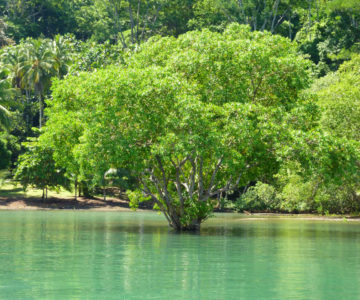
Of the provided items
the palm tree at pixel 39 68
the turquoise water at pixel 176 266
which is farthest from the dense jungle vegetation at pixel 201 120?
the palm tree at pixel 39 68

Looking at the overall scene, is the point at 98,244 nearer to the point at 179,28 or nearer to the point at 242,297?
the point at 242,297

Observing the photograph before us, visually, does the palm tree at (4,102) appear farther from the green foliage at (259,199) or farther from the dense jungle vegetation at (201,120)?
the green foliage at (259,199)

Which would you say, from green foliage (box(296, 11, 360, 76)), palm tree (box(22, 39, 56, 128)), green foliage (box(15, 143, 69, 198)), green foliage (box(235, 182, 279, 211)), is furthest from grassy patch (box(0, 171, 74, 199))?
green foliage (box(296, 11, 360, 76))

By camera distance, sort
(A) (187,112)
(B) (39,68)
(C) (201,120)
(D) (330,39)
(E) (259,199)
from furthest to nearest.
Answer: (D) (330,39)
(B) (39,68)
(E) (259,199)
(C) (201,120)
(A) (187,112)

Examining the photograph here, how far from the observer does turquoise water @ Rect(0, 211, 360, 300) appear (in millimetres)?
17703

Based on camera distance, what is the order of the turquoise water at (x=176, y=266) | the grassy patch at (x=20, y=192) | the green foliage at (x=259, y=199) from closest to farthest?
the turquoise water at (x=176, y=266) < the green foliage at (x=259, y=199) < the grassy patch at (x=20, y=192)

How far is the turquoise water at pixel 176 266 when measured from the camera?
17.7m

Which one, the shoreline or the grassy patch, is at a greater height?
the grassy patch

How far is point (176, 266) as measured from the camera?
23250 mm

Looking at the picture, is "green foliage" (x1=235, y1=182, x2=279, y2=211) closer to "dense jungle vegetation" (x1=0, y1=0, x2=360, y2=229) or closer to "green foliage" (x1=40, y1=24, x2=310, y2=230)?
"dense jungle vegetation" (x1=0, y1=0, x2=360, y2=229)

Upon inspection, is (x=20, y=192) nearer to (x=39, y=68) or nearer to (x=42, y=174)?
(x=42, y=174)

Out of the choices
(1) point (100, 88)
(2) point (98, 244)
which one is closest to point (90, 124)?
(1) point (100, 88)

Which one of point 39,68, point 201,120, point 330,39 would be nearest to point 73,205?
point 39,68

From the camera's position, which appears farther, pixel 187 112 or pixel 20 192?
pixel 20 192
